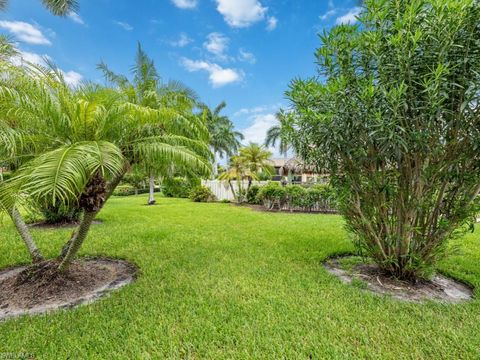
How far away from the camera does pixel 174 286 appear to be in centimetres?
369

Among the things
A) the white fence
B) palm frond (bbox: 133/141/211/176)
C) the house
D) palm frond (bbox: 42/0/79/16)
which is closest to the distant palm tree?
palm frond (bbox: 42/0/79/16)

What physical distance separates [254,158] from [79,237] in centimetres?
1304

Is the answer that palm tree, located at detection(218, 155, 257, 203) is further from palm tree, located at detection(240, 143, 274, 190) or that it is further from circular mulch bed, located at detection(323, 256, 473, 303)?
circular mulch bed, located at detection(323, 256, 473, 303)

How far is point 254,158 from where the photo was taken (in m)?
16.1

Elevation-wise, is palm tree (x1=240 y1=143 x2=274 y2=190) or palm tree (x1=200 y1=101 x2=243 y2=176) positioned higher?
palm tree (x1=200 y1=101 x2=243 y2=176)

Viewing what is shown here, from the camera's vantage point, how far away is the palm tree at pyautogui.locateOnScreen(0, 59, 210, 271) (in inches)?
101

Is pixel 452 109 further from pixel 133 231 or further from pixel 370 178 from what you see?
pixel 133 231

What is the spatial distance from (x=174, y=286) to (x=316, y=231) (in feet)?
16.7

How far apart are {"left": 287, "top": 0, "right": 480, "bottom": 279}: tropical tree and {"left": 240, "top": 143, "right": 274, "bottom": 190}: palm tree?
38.0 ft

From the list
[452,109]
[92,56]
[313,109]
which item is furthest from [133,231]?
[452,109]

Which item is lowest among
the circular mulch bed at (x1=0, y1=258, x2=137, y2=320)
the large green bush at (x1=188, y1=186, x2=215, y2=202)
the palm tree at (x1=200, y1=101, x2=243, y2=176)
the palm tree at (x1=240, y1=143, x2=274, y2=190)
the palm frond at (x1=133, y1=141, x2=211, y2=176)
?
the circular mulch bed at (x1=0, y1=258, x2=137, y2=320)

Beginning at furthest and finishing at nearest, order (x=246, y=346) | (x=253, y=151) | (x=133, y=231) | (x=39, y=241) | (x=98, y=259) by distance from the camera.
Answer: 1. (x=253, y=151)
2. (x=133, y=231)
3. (x=39, y=241)
4. (x=98, y=259)
5. (x=246, y=346)

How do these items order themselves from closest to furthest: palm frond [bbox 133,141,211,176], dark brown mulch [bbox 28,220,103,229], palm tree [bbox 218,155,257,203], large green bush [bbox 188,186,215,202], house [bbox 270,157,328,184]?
palm frond [bbox 133,141,211,176] < house [bbox 270,157,328,184] < dark brown mulch [bbox 28,220,103,229] < palm tree [bbox 218,155,257,203] < large green bush [bbox 188,186,215,202]

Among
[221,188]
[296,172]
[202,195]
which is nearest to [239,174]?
[221,188]
